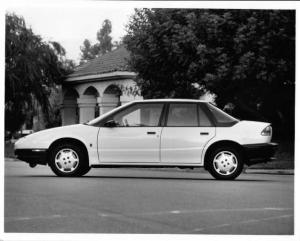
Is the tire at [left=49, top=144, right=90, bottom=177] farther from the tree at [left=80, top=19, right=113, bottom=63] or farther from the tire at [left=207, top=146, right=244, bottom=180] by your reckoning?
the tire at [left=207, top=146, right=244, bottom=180]

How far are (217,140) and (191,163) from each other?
0.60 metres

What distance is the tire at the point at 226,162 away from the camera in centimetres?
1168

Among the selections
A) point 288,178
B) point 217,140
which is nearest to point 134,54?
point 217,140

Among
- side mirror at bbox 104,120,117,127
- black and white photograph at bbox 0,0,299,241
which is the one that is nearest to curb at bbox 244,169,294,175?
black and white photograph at bbox 0,0,299,241

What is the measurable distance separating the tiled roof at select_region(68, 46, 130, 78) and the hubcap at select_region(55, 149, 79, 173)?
1.31 meters

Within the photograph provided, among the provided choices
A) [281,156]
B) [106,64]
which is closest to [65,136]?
[106,64]

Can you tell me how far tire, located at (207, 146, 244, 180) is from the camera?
11.7 metres

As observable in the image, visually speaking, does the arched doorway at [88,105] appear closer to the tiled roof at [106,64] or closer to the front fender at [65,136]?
the front fender at [65,136]

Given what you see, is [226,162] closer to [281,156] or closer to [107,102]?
[281,156]

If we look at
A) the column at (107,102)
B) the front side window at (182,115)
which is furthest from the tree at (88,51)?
the front side window at (182,115)

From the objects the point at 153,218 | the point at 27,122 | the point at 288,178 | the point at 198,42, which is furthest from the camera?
the point at 198,42

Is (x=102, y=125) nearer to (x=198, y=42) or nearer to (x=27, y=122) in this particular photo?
(x=27, y=122)

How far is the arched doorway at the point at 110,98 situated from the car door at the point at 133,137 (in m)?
0.18

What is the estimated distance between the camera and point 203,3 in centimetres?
1041
